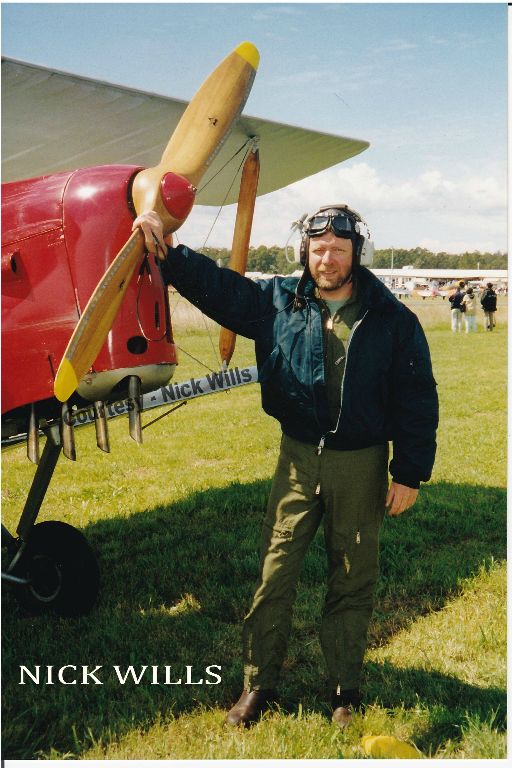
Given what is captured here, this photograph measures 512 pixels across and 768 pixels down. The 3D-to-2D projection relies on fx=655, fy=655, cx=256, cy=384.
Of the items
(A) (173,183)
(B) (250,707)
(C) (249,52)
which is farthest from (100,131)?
(B) (250,707)

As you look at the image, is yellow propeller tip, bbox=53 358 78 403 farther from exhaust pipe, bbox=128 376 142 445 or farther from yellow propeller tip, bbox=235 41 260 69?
yellow propeller tip, bbox=235 41 260 69

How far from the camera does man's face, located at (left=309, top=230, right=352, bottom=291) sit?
254 cm

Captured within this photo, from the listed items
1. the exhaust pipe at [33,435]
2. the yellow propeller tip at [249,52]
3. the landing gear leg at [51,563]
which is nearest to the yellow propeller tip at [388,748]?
the landing gear leg at [51,563]

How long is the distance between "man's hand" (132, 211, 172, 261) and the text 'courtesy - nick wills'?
179cm

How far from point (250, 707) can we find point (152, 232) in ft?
6.26

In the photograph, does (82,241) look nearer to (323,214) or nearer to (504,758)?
(323,214)

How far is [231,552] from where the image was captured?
13.8 ft

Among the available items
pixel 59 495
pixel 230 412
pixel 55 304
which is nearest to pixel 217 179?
pixel 230 412

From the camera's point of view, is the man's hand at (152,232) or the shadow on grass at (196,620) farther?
the shadow on grass at (196,620)

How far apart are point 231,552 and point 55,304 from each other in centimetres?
209

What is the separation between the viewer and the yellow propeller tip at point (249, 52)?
9.50ft

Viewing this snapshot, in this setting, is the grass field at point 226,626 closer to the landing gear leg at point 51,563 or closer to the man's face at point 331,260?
the landing gear leg at point 51,563

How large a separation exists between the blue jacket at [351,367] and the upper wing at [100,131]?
1.88 meters

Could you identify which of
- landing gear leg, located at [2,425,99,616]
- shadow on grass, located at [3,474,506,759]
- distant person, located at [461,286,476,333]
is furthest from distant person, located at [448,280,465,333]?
landing gear leg, located at [2,425,99,616]
